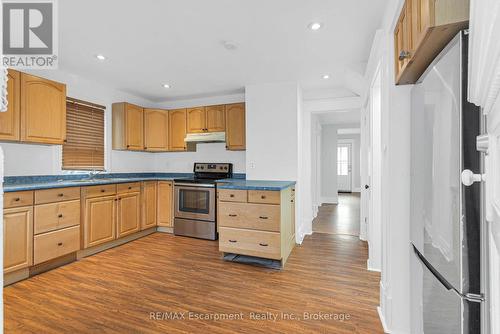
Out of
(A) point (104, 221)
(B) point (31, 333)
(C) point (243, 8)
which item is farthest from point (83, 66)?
(B) point (31, 333)

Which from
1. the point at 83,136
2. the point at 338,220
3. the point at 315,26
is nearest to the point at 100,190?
the point at 83,136

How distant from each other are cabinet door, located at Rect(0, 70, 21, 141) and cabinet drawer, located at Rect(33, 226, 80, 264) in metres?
1.10

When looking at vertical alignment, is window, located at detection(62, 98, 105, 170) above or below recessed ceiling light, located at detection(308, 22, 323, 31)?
below

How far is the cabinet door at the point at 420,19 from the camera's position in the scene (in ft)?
3.20

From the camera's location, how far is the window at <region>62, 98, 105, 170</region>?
343 cm

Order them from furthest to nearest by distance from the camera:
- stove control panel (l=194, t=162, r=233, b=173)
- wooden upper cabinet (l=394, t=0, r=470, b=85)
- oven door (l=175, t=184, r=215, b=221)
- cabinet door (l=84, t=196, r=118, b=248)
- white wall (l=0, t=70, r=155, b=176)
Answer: stove control panel (l=194, t=162, r=233, b=173) → oven door (l=175, t=184, r=215, b=221) → cabinet door (l=84, t=196, r=118, b=248) → white wall (l=0, t=70, r=155, b=176) → wooden upper cabinet (l=394, t=0, r=470, b=85)

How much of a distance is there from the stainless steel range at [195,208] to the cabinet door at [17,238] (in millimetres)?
1850

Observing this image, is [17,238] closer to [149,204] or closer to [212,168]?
[149,204]

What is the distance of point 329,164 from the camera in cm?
771

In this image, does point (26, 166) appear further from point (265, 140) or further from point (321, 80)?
point (321, 80)

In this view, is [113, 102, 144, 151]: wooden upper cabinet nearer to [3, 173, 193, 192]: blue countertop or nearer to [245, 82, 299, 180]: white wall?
[3, 173, 193, 192]: blue countertop

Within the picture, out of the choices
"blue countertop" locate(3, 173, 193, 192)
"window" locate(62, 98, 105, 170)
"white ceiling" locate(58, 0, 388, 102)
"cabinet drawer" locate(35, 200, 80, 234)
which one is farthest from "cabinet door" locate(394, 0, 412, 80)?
"window" locate(62, 98, 105, 170)

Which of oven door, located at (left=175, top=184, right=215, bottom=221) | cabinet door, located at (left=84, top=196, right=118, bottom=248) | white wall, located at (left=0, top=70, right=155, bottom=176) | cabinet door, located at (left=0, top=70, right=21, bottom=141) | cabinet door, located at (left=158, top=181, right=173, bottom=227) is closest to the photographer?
cabinet door, located at (left=0, top=70, right=21, bottom=141)

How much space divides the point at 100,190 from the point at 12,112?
1224 millimetres
